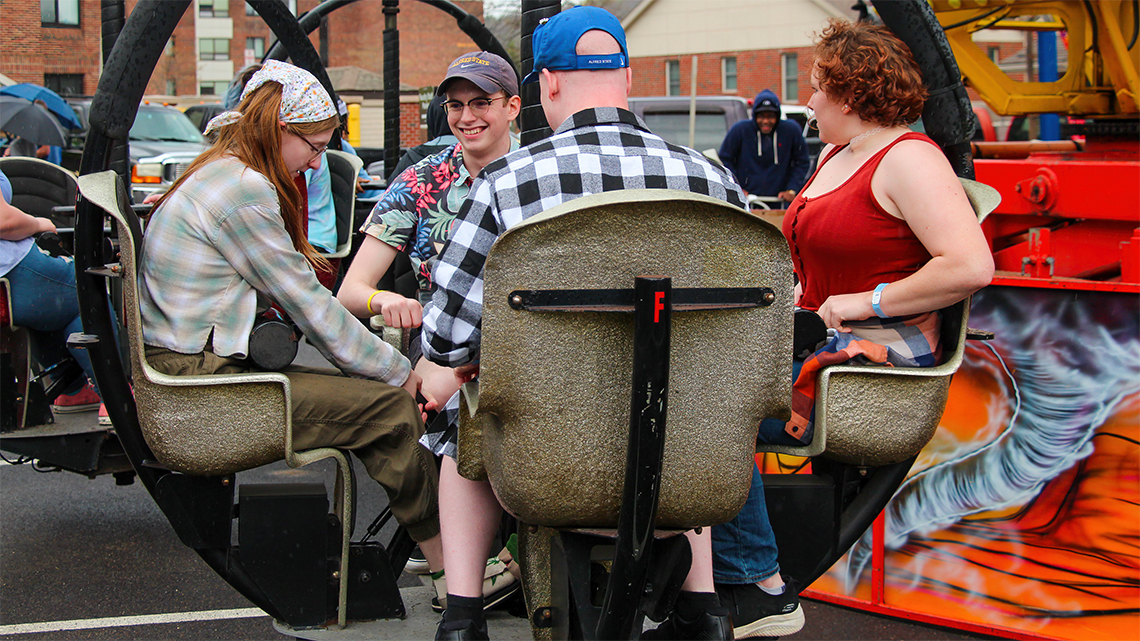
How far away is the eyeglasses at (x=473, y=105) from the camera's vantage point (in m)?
3.45

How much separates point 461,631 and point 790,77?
42.6m

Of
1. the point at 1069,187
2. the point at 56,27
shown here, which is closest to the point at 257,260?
the point at 1069,187

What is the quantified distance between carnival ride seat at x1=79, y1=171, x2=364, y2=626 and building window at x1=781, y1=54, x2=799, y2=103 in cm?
A: 4177

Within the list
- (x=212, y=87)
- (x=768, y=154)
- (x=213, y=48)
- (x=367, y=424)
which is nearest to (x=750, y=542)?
(x=367, y=424)

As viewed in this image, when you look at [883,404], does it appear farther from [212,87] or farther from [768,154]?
[212,87]

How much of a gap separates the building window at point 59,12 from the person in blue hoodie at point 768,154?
795cm

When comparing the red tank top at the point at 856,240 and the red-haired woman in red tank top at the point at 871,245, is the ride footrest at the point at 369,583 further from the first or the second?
the red tank top at the point at 856,240

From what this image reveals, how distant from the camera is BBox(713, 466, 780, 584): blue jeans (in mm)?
2658

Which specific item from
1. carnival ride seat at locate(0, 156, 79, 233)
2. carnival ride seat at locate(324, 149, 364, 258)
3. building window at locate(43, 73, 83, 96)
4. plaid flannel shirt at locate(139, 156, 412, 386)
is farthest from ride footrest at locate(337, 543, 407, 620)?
building window at locate(43, 73, 83, 96)

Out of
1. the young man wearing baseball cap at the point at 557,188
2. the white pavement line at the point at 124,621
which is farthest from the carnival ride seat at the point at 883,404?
the white pavement line at the point at 124,621

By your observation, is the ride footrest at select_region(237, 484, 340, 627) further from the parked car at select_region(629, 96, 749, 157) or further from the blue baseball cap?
the parked car at select_region(629, 96, 749, 157)

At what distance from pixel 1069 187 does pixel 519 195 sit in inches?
141

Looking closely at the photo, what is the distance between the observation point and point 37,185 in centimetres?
523

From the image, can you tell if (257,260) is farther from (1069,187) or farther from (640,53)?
(640,53)
